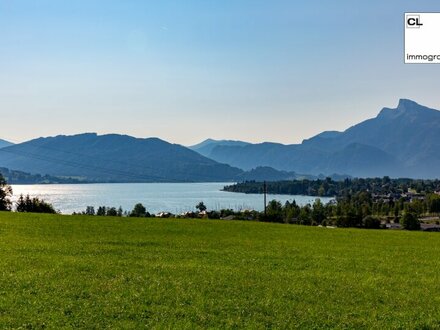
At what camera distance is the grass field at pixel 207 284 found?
44.9ft

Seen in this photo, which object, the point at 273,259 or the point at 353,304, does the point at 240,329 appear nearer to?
the point at 353,304

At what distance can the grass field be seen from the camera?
13672mm

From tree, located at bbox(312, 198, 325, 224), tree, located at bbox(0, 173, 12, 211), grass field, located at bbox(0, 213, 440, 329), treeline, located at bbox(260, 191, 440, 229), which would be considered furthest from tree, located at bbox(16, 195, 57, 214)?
tree, located at bbox(312, 198, 325, 224)

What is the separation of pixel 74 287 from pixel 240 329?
6.60m

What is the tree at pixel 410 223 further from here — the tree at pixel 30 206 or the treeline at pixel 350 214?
the tree at pixel 30 206

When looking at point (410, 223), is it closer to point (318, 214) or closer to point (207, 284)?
point (318, 214)

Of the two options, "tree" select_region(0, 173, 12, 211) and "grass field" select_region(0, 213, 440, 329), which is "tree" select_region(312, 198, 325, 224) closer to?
"tree" select_region(0, 173, 12, 211)

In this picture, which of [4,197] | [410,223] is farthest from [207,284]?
[410,223]

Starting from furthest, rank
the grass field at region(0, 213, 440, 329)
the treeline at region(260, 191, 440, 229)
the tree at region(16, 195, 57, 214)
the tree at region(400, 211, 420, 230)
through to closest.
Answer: the treeline at region(260, 191, 440, 229)
the tree at region(400, 211, 420, 230)
the tree at region(16, 195, 57, 214)
the grass field at region(0, 213, 440, 329)

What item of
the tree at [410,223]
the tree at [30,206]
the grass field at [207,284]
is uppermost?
the tree at [30,206]

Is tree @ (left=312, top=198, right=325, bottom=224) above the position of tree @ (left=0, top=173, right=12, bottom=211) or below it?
below

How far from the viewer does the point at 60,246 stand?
25.6 m

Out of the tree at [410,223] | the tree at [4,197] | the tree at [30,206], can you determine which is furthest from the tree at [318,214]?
the tree at [4,197]

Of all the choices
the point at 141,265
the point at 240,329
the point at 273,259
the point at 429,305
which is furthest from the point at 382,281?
the point at 141,265
